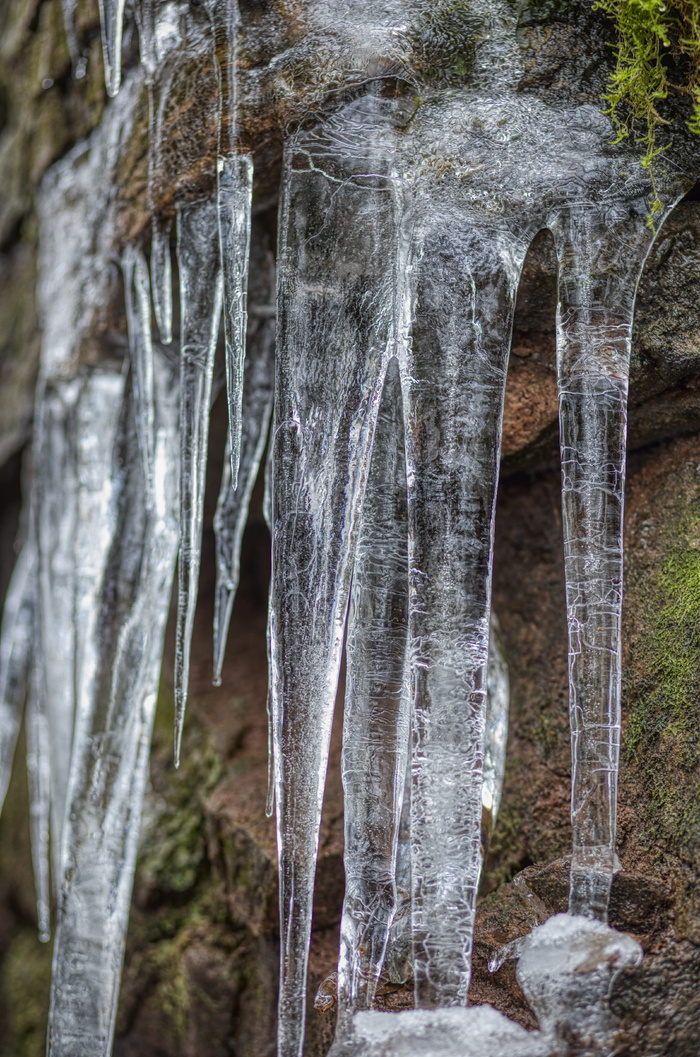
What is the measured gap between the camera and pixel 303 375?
1561 millimetres

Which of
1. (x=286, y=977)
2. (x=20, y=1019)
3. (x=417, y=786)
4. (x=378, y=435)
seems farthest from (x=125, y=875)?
(x=20, y=1019)

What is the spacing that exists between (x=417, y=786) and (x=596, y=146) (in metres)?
1.09

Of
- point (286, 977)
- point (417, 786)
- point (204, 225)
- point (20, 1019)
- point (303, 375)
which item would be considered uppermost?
point (204, 225)

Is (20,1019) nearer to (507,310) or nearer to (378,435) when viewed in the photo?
(378,435)

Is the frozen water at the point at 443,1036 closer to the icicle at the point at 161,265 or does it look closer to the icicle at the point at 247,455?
the icicle at the point at 247,455

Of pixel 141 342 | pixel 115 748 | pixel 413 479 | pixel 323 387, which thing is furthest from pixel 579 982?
pixel 141 342

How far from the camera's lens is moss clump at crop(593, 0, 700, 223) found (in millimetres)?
1440

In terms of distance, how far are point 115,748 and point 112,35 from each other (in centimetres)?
155

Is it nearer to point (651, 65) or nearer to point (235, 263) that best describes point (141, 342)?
point (235, 263)

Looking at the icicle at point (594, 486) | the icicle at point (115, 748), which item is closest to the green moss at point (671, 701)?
the icicle at point (594, 486)

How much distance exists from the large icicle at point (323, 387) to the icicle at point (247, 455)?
0.35 metres

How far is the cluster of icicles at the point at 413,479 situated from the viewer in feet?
4.42

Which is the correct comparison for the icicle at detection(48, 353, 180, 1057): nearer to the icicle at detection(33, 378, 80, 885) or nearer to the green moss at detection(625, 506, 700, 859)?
the icicle at detection(33, 378, 80, 885)

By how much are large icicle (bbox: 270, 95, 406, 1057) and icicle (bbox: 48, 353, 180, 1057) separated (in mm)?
570
